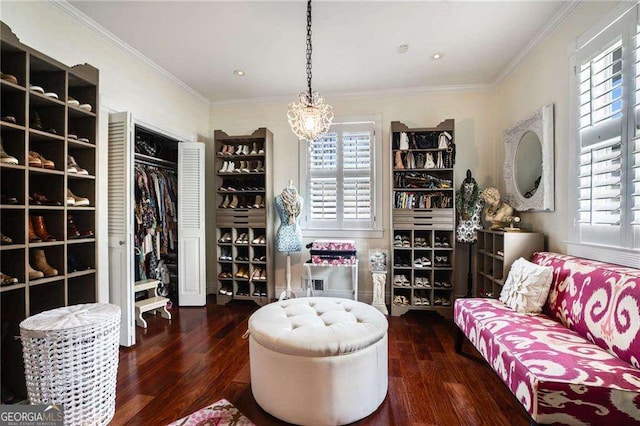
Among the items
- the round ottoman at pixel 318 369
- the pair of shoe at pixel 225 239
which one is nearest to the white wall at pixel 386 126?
the pair of shoe at pixel 225 239

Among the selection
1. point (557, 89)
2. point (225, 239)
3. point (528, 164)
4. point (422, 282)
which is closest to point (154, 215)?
point (225, 239)

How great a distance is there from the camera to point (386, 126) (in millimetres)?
3654

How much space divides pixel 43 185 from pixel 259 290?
8.18 feet

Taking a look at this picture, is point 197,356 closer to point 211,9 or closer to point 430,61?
point 211,9

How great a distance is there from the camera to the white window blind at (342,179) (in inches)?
145

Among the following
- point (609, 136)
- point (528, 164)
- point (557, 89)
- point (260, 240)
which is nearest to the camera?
point (609, 136)

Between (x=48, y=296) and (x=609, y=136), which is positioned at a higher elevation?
(x=609, y=136)

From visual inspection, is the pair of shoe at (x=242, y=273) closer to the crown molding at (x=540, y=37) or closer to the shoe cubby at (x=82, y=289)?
the shoe cubby at (x=82, y=289)

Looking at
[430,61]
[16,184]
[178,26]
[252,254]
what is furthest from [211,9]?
[252,254]

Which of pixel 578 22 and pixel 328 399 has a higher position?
pixel 578 22

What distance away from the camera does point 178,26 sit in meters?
2.37

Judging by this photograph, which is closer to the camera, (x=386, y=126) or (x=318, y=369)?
(x=318, y=369)

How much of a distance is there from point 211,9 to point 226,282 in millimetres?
3092

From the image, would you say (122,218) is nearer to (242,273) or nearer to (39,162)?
(39,162)
